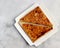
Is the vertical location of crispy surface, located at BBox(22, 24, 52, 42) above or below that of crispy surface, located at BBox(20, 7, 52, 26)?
below

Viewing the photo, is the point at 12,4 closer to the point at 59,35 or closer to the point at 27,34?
the point at 27,34

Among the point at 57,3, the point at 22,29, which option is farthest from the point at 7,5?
the point at 57,3

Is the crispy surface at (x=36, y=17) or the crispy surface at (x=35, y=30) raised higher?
the crispy surface at (x=36, y=17)

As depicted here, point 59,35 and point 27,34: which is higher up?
point 27,34

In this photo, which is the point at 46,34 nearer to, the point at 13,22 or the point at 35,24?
the point at 35,24

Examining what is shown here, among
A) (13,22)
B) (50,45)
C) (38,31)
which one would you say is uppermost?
(13,22)
